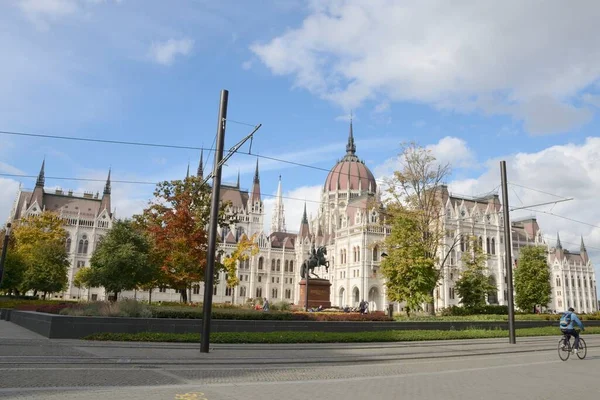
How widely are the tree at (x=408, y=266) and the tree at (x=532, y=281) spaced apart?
24.1m

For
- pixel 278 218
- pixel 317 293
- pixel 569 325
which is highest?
pixel 278 218

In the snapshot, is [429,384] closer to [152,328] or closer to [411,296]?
[152,328]

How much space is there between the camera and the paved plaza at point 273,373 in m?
8.84

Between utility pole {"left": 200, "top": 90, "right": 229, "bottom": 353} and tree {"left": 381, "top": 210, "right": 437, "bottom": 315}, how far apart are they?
24529 millimetres

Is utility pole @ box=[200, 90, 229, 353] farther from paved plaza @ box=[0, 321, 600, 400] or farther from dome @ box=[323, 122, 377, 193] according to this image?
dome @ box=[323, 122, 377, 193]

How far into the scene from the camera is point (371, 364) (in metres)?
13.9

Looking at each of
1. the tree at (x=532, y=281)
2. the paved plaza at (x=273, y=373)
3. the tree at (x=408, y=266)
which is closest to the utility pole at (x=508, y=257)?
the paved plaza at (x=273, y=373)

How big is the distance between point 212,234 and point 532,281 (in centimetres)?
5213

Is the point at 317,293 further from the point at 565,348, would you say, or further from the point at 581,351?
the point at 565,348

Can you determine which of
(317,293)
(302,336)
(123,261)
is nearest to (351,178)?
(317,293)

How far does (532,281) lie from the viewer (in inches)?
2243

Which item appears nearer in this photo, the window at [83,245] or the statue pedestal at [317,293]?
the statue pedestal at [317,293]

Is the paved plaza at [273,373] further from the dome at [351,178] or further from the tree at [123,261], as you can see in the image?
the dome at [351,178]

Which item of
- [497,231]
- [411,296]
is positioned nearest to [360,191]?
[497,231]
